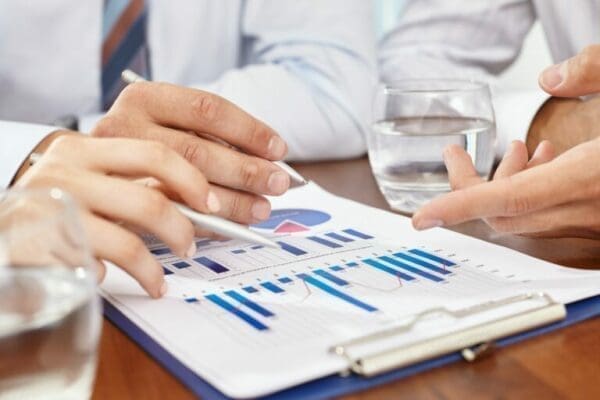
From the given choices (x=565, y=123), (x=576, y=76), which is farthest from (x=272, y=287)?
(x=565, y=123)

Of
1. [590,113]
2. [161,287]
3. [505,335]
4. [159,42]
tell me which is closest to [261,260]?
[161,287]

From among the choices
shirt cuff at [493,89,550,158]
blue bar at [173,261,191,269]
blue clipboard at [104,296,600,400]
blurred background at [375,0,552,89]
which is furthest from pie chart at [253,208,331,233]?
blurred background at [375,0,552,89]

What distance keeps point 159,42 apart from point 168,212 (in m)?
0.77

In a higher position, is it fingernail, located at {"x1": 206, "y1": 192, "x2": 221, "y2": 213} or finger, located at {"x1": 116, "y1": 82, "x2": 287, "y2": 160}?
finger, located at {"x1": 116, "y1": 82, "x2": 287, "y2": 160}

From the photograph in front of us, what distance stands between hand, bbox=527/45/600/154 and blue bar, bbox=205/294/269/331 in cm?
36

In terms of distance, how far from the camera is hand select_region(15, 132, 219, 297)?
50cm

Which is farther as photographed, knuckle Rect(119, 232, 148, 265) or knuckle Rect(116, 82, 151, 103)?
knuckle Rect(116, 82, 151, 103)

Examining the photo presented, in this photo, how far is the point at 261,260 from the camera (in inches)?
22.9

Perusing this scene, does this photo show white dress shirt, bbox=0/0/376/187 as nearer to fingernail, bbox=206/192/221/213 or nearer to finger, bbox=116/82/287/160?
finger, bbox=116/82/287/160

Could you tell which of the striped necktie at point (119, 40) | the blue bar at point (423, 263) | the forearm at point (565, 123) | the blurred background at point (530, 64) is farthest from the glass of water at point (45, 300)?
the blurred background at point (530, 64)

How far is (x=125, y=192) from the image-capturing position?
1.65 feet

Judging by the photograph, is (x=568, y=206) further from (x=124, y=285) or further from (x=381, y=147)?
(x=124, y=285)

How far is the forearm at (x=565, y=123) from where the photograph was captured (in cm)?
81

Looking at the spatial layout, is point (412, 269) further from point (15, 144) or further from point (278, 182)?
point (15, 144)
